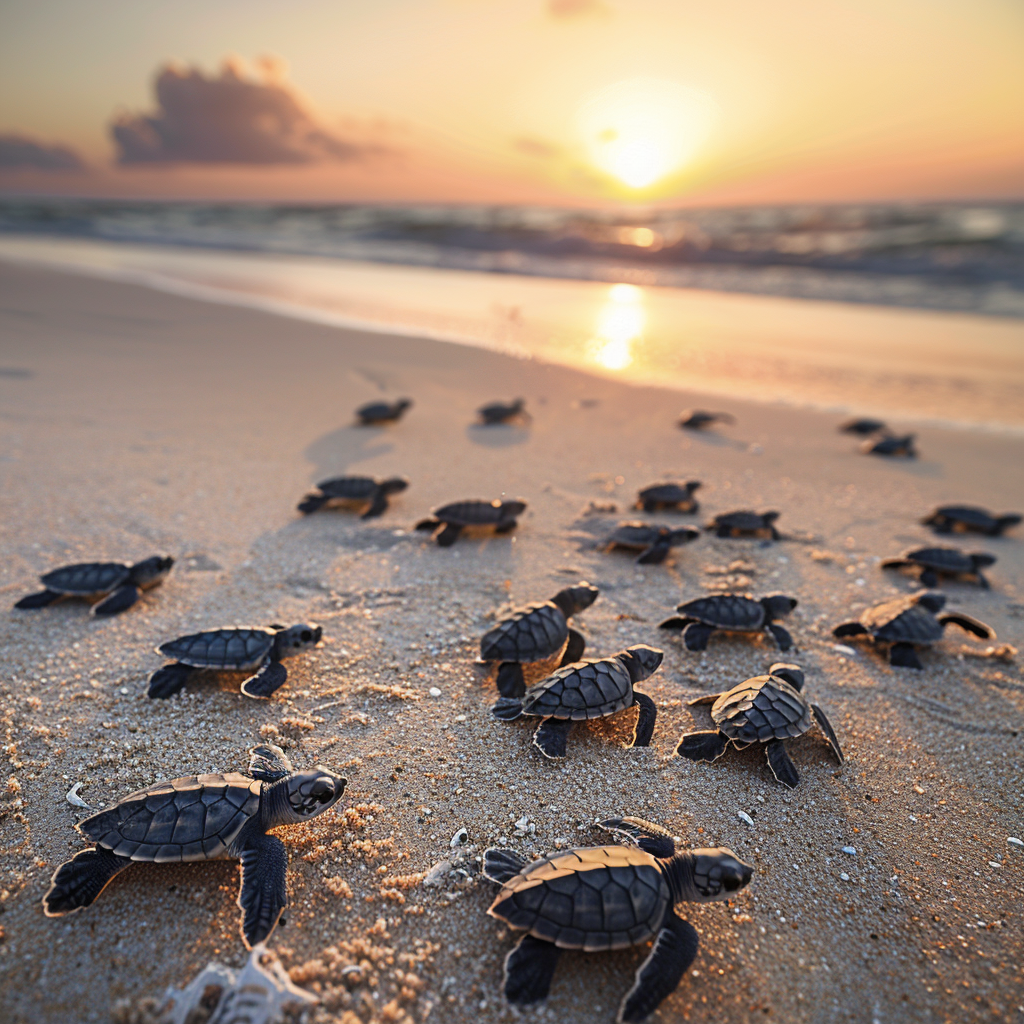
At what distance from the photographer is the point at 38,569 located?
3654mm

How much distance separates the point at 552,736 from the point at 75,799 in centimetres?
179

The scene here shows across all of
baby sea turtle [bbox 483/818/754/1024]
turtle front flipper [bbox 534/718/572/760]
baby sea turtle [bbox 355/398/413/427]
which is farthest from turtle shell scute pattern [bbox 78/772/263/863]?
baby sea turtle [bbox 355/398/413/427]

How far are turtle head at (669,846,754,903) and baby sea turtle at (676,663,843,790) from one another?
66 centimetres

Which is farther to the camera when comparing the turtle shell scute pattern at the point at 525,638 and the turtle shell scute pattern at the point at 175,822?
the turtle shell scute pattern at the point at 525,638

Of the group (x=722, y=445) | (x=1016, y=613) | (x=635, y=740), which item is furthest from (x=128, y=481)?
(x=1016, y=613)

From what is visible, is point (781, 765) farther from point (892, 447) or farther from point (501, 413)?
point (501, 413)

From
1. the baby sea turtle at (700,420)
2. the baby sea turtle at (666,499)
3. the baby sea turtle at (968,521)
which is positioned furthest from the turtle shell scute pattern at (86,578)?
the baby sea turtle at (968,521)

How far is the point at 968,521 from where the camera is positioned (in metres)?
4.84

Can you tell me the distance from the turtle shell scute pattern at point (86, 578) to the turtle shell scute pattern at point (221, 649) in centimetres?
81

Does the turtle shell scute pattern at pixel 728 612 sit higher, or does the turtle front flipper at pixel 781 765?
the turtle shell scute pattern at pixel 728 612

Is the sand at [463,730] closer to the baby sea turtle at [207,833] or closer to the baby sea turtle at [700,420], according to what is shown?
the baby sea turtle at [207,833]

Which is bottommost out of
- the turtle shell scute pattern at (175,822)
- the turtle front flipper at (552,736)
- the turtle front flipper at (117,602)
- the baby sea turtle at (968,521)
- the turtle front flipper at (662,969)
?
the baby sea turtle at (968,521)

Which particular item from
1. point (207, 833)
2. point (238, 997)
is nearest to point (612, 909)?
point (238, 997)

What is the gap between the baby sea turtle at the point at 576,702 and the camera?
2611 millimetres
